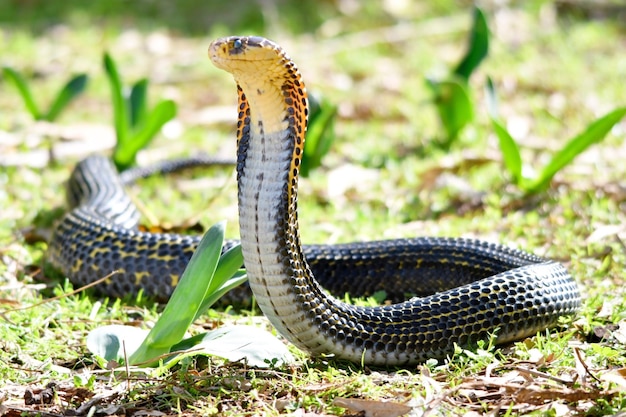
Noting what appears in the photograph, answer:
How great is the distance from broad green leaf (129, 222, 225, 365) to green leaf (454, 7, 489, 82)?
Answer: 202 inches

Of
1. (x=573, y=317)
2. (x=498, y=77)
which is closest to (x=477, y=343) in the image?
(x=573, y=317)

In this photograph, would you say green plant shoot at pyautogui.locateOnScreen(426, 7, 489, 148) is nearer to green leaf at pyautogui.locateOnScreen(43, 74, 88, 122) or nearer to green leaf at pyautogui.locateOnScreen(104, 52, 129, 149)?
green leaf at pyautogui.locateOnScreen(104, 52, 129, 149)

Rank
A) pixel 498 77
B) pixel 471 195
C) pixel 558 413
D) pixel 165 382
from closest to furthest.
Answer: pixel 558 413 → pixel 165 382 → pixel 471 195 → pixel 498 77

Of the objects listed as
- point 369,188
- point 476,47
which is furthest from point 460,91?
point 369,188

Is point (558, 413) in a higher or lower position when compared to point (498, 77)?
lower

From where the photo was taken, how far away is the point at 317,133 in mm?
7727

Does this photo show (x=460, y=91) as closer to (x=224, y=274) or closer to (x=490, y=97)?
(x=490, y=97)

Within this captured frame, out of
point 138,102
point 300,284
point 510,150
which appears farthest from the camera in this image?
point 138,102

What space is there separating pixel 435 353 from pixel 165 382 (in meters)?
1.26

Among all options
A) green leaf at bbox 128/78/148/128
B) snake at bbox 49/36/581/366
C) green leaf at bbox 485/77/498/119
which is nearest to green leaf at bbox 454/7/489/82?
green leaf at bbox 485/77/498/119

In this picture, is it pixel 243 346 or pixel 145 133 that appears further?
pixel 145 133

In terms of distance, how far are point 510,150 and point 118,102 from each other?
3.20 metres

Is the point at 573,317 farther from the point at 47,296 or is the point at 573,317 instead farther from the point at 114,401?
the point at 47,296

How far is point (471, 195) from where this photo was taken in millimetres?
7328
